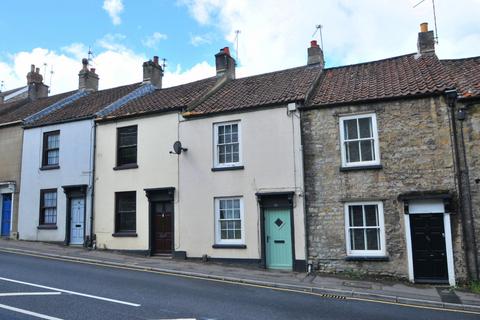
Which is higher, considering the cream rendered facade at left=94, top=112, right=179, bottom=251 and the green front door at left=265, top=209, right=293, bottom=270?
the cream rendered facade at left=94, top=112, right=179, bottom=251

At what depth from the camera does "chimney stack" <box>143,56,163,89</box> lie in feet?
76.3

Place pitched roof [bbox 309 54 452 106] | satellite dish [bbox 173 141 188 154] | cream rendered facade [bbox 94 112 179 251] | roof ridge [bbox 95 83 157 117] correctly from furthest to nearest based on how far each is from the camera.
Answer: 1. roof ridge [bbox 95 83 157 117]
2. cream rendered facade [bbox 94 112 179 251]
3. satellite dish [bbox 173 141 188 154]
4. pitched roof [bbox 309 54 452 106]

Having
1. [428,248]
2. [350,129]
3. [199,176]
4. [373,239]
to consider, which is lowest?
[428,248]

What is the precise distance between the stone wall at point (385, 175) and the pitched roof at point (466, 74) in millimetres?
940

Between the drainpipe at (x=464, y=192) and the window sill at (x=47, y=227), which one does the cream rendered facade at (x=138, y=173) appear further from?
the drainpipe at (x=464, y=192)

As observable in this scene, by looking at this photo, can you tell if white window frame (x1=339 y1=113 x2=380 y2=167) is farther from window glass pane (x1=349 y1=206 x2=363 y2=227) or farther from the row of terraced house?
window glass pane (x1=349 y1=206 x2=363 y2=227)

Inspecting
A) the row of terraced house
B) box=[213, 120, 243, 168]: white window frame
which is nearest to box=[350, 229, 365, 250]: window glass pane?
the row of terraced house

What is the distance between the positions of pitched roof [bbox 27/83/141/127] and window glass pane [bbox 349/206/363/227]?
12.6 m

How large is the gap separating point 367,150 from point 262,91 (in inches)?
210

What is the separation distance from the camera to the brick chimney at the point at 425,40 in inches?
680

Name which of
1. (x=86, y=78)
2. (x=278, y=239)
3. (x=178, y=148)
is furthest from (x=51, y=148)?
(x=278, y=239)

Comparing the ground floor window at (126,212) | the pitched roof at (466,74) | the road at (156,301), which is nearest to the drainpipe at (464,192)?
the pitched roof at (466,74)

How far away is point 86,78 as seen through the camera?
25344mm

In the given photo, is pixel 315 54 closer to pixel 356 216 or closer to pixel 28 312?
pixel 356 216
